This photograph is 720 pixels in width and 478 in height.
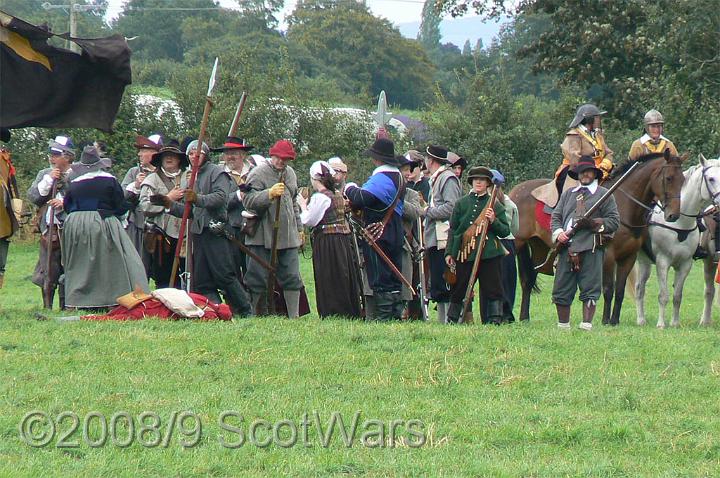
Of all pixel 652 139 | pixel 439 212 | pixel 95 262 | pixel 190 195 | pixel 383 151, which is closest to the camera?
pixel 190 195

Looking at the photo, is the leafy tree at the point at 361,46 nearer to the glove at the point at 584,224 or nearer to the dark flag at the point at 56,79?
the glove at the point at 584,224

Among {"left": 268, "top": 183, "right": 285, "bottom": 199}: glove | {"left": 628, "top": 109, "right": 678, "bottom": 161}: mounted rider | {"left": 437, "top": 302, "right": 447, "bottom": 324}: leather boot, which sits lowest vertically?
{"left": 437, "top": 302, "right": 447, "bottom": 324}: leather boot

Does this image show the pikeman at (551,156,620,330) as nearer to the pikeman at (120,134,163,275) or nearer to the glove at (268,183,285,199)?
the glove at (268,183,285,199)

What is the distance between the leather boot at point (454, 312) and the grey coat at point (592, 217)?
4.19 ft

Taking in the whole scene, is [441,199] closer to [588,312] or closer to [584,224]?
[584,224]

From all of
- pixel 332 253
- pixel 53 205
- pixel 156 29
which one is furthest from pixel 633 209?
pixel 156 29

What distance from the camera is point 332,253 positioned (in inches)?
551

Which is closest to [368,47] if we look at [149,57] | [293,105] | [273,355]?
[149,57]

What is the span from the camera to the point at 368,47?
250 ft

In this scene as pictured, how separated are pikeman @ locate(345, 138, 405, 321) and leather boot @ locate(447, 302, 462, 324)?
632 mm

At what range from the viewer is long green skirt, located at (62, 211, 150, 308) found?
13.8 metres

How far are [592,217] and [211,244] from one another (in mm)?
4093

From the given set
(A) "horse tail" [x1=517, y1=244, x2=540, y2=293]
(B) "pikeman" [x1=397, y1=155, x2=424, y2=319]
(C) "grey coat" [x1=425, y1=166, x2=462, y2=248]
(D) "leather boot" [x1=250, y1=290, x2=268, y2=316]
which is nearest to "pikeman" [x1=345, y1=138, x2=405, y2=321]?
(B) "pikeman" [x1=397, y1=155, x2=424, y2=319]

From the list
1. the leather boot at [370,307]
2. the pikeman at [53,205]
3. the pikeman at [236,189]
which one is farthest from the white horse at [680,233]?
the pikeman at [53,205]
